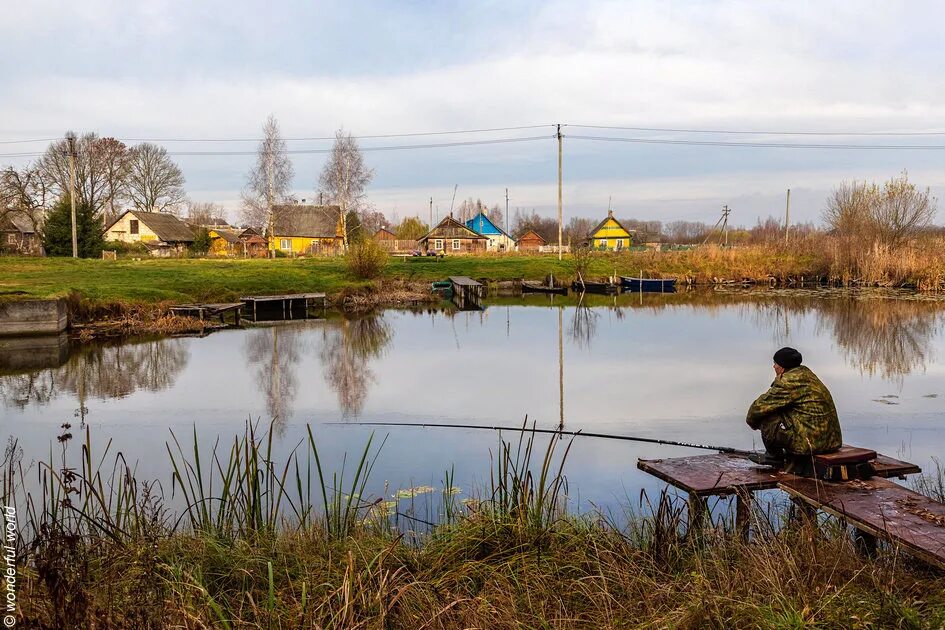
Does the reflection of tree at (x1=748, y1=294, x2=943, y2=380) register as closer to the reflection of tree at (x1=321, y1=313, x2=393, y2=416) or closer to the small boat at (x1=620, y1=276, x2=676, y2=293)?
the small boat at (x1=620, y1=276, x2=676, y2=293)

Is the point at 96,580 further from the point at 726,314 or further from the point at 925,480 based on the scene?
the point at 726,314

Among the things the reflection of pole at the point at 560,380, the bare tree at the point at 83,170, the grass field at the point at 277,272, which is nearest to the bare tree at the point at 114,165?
the bare tree at the point at 83,170

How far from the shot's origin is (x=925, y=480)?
6.41 meters

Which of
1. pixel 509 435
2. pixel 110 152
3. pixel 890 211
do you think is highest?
pixel 110 152

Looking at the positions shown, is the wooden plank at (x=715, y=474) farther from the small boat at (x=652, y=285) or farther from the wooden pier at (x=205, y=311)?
the small boat at (x=652, y=285)

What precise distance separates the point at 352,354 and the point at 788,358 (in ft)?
37.6

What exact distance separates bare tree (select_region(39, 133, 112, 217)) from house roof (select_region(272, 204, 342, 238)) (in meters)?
14.2

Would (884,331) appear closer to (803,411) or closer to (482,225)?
(803,411)

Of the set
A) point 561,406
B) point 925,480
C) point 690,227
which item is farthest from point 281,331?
point 690,227

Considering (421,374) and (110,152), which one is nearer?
(421,374)

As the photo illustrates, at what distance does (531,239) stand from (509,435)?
72295mm

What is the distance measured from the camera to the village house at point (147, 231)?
171 feet

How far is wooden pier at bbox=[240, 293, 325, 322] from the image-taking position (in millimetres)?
24297

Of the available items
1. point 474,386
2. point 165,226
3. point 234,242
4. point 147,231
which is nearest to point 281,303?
point 474,386
